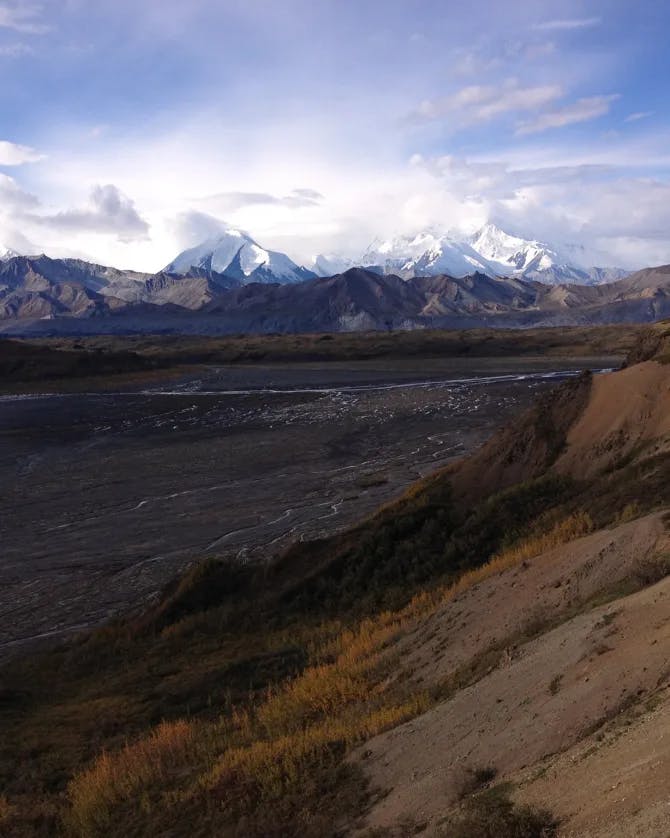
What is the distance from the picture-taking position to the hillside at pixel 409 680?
7305mm

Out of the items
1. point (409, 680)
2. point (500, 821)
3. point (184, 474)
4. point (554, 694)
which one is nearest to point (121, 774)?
point (409, 680)

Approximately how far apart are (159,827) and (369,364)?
12356 centimetres

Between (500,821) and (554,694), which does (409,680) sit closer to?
(554,694)

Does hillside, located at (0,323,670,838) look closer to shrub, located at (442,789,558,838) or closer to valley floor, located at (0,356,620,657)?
shrub, located at (442,789,558,838)

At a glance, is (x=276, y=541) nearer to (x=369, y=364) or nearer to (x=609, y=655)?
(x=609, y=655)

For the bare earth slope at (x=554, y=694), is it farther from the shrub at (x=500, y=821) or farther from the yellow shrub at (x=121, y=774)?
the yellow shrub at (x=121, y=774)

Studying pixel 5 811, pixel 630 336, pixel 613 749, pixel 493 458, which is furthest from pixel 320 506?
pixel 630 336

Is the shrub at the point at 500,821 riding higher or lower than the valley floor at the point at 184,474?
higher

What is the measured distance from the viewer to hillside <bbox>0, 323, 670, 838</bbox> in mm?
7305

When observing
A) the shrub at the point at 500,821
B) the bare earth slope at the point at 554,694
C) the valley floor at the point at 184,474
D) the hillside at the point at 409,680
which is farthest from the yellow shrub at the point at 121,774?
the valley floor at the point at 184,474

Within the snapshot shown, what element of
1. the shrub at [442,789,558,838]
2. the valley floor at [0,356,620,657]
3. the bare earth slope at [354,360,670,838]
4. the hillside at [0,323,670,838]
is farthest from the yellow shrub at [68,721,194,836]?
the valley floor at [0,356,620,657]

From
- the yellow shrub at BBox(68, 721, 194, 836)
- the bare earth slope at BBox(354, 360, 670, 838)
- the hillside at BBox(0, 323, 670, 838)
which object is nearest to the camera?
the bare earth slope at BBox(354, 360, 670, 838)

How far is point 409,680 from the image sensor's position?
1173 cm

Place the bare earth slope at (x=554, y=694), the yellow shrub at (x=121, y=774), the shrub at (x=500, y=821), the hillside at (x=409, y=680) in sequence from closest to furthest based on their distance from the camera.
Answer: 1. the shrub at (x=500, y=821)
2. the bare earth slope at (x=554, y=694)
3. the hillside at (x=409, y=680)
4. the yellow shrub at (x=121, y=774)
